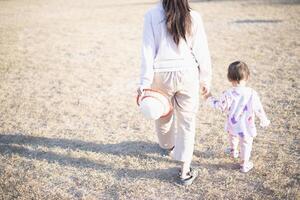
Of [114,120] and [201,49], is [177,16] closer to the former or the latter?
[201,49]

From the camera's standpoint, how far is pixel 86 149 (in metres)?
4.34

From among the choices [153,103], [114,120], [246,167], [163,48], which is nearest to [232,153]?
[246,167]

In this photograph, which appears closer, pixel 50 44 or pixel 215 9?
pixel 50 44

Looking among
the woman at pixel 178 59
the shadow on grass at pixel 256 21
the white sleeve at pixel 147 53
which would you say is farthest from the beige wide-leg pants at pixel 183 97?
the shadow on grass at pixel 256 21

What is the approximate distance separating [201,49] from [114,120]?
2345 millimetres

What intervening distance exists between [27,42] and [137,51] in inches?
130

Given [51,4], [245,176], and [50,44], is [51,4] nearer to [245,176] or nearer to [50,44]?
[50,44]

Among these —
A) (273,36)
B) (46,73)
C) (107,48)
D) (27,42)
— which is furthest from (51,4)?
(273,36)

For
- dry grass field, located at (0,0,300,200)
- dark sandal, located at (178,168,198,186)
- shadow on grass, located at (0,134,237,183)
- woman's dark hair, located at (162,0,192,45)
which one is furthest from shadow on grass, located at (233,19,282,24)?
woman's dark hair, located at (162,0,192,45)

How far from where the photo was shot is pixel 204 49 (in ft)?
10.4

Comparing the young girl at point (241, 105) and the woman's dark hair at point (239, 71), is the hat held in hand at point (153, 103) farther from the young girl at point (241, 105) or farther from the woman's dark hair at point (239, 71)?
the woman's dark hair at point (239, 71)

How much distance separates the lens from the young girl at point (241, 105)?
337 centimetres

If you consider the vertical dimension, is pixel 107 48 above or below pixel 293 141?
above

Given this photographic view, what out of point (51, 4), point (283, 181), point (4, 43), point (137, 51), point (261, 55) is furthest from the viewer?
point (51, 4)
